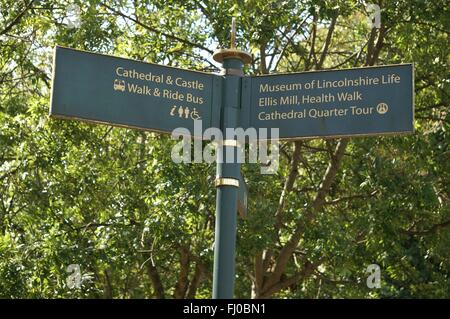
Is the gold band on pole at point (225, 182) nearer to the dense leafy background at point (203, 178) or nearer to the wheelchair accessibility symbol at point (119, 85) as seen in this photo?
the wheelchair accessibility symbol at point (119, 85)

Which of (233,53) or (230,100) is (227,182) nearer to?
(230,100)

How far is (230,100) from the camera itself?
4.46 m

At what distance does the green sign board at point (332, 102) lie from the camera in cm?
439

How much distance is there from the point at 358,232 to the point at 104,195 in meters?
3.22

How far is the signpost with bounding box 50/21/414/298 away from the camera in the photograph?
4.32 meters

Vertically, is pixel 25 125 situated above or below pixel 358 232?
above

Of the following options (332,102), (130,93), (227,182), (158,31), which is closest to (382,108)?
(332,102)

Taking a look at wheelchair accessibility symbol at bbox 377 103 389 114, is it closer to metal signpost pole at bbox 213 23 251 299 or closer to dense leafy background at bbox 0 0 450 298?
metal signpost pole at bbox 213 23 251 299

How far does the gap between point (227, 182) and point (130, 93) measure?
0.70 metres

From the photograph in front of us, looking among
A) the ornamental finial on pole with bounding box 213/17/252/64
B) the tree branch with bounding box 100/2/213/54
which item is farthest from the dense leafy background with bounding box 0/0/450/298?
the ornamental finial on pole with bounding box 213/17/252/64
